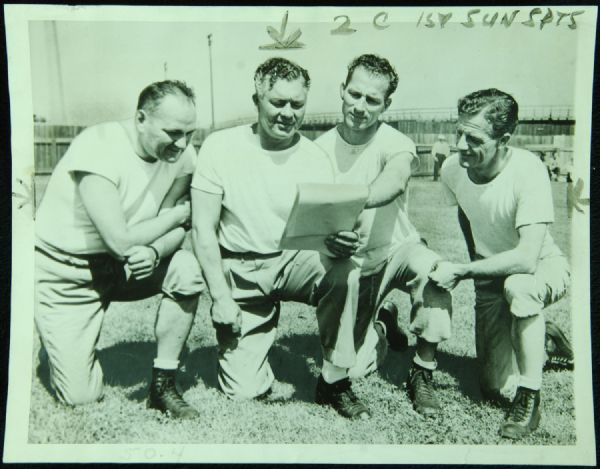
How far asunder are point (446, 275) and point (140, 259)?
1663 mm

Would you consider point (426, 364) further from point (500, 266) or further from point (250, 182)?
point (250, 182)

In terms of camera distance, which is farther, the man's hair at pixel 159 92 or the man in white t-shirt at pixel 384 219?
the man in white t-shirt at pixel 384 219

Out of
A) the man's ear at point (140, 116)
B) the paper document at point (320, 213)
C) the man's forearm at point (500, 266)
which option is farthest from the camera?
the man's forearm at point (500, 266)

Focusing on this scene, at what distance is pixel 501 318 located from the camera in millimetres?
3674

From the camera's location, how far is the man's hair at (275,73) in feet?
11.4

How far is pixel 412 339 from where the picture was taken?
385 centimetres

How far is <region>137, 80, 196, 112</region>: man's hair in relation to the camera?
136 inches

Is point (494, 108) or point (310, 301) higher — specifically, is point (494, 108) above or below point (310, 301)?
above

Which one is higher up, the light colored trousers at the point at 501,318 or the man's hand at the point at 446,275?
the man's hand at the point at 446,275

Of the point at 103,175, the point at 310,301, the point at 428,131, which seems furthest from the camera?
the point at 428,131

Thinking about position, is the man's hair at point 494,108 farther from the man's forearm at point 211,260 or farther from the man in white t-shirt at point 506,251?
the man's forearm at point 211,260

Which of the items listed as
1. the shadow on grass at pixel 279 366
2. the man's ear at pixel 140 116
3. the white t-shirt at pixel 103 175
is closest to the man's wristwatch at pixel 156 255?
the white t-shirt at pixel 103 175

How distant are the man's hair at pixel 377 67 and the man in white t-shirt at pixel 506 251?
0.41 meters

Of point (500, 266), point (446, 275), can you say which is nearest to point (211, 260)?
point (446, 275)
